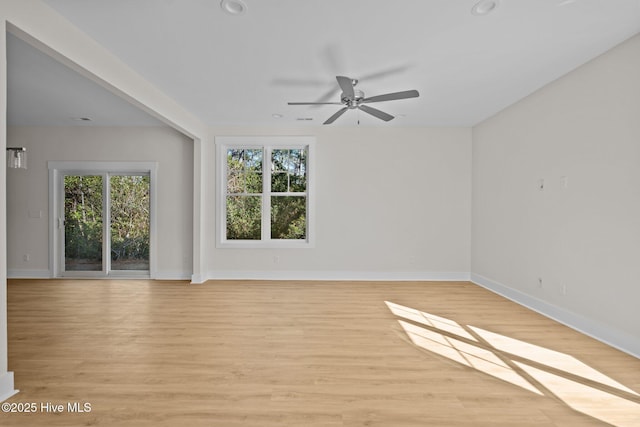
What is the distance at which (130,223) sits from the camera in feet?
17.5

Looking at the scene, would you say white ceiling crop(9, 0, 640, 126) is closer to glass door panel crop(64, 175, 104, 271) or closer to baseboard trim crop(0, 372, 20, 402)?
glass door panel crop(64, 175, 104, 271)

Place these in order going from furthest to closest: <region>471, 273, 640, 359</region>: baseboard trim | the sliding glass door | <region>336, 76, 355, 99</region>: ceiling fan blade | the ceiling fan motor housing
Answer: the sliding glass door < the ceiling fan motor housing < <region>336, 76, 355, 99</region>: ceiling fan blade < <region>471, 273, 640, 359</region>: baseboard trim

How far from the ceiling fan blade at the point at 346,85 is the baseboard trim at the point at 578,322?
10.7 ft

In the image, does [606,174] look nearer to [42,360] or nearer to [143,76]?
[143,76]

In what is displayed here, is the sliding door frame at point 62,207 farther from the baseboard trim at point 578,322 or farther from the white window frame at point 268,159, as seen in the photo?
the baseboard trim at point 578,322

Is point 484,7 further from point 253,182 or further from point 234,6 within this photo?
point 253,182

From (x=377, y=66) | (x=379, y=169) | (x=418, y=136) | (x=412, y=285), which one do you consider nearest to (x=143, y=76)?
(x=377, y=66)

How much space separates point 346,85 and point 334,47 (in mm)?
348

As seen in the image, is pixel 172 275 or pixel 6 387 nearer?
pixel 6 387

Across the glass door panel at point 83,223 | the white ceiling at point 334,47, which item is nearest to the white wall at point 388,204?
the white ceiling at point 334,47

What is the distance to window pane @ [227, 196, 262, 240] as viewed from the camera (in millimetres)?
5363

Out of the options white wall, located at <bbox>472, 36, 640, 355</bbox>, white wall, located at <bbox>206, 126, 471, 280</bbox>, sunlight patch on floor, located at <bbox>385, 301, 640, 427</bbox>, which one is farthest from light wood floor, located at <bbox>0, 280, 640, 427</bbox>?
white wall, located at <bbox>206, 126, 471, 280</bbox>

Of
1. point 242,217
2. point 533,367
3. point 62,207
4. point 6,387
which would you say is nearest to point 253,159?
point 242,217

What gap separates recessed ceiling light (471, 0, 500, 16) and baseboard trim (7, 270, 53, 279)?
7.19 metres
